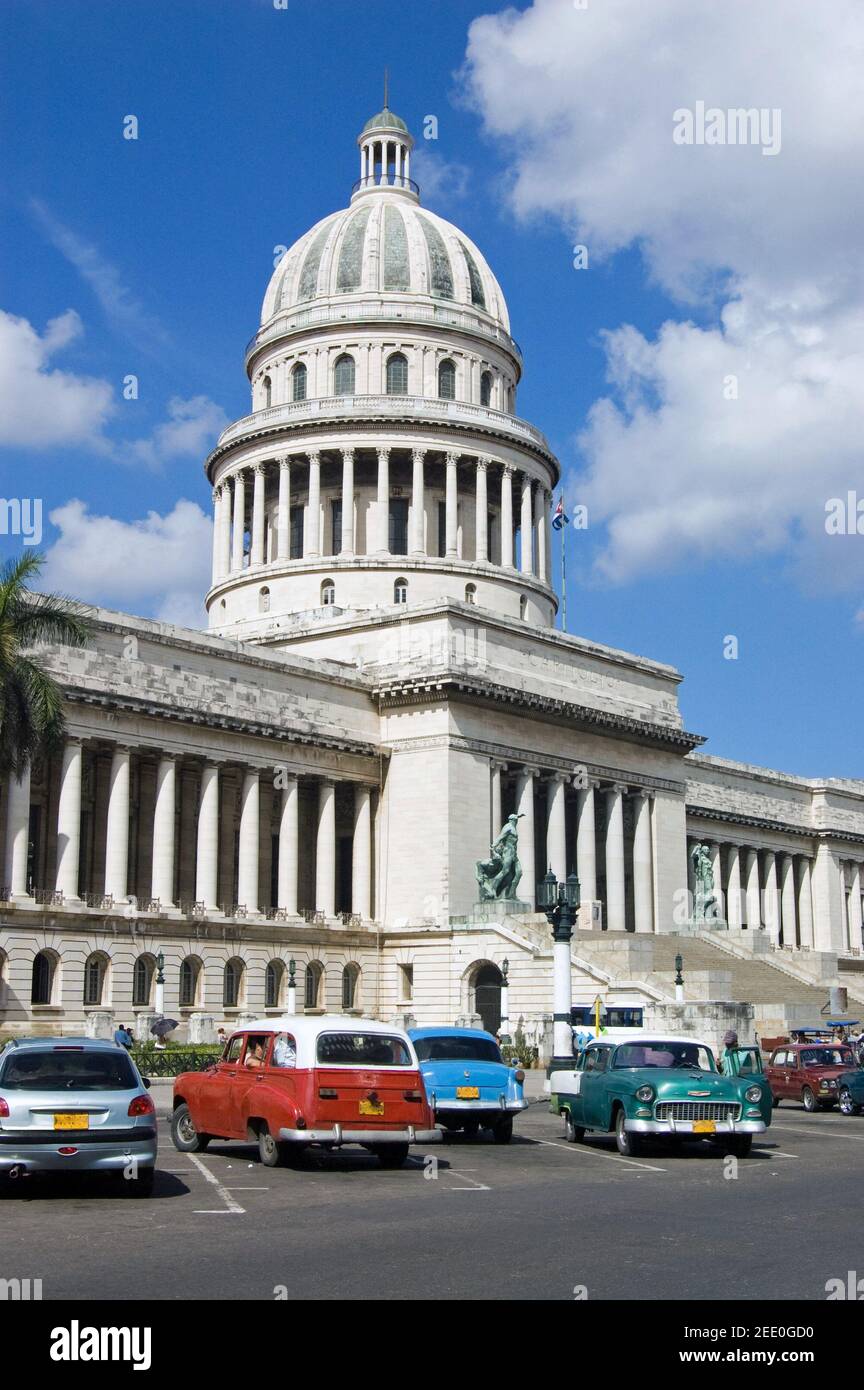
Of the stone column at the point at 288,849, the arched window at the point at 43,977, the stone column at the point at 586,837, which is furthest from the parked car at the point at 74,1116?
the stone column at the point at 586,837

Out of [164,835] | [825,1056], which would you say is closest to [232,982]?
[164,835]

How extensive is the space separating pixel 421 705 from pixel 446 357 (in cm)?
2917

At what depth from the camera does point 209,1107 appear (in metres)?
23.8

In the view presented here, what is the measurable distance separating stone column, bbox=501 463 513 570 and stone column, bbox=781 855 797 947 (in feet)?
87.0

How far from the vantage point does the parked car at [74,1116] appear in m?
18.5

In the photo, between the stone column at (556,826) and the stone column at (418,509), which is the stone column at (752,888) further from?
the stone column at (418,509)

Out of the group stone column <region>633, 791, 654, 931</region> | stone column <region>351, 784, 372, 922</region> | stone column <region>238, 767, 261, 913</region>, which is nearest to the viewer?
stone column <region>238, 767, 261, 913</region>

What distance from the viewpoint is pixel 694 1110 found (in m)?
24.1

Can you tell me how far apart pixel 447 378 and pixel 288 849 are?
35.5 m

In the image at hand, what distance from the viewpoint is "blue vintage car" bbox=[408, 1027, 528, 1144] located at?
26984mm

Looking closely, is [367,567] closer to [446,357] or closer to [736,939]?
[446,357]

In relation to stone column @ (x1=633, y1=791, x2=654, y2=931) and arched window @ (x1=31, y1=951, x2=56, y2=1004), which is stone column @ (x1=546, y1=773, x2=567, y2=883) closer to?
stone column @ (x1=633, y1=791, x2=654, y2=931)

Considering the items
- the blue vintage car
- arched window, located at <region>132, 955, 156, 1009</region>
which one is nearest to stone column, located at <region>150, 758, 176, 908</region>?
arched window, located at <region>132, 955, 156, 1009</region>
